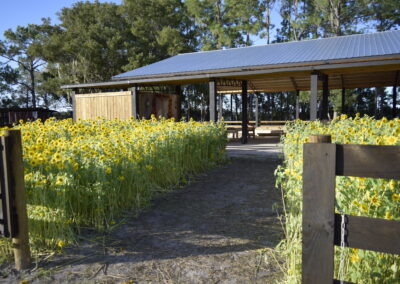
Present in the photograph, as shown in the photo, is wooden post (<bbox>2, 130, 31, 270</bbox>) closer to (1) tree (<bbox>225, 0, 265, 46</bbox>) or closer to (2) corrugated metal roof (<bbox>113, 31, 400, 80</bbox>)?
(2) corrugated metal roof (<bbox>113, 31, 400, 80</bbox>)

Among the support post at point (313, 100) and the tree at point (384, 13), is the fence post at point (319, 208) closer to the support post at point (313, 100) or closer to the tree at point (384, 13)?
the support post at point (313, 100)

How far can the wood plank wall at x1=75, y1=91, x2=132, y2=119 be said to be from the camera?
13.7 meters

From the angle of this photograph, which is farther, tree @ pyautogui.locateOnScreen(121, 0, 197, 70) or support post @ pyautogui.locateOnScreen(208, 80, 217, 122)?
tree @ pyautogui.locateOnScreen(121, 0, 197, 70)

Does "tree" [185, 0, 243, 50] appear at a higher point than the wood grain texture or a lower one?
higher

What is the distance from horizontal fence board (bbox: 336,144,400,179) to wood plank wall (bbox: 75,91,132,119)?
→ 12502 mm

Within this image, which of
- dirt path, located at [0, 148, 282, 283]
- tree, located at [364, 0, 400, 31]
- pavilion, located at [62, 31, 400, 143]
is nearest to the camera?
dirt path, located at [0, 148, 282, 283]

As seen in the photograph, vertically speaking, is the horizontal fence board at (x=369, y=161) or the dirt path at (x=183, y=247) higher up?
the horizontal fence board at (x=369, y=161)

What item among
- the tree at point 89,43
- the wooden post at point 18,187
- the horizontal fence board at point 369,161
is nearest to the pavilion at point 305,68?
the horizontal fence board at point 369,161

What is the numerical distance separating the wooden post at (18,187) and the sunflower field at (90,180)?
0.29 meters

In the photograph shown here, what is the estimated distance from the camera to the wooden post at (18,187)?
2.69 metres

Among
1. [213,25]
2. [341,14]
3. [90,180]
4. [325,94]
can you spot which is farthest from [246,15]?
[90,180]

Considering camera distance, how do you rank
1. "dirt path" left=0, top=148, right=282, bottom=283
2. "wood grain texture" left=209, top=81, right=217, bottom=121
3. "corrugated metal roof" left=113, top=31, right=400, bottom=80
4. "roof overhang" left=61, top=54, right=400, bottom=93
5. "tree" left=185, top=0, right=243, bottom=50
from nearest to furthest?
1. "dirt path" left=0, top=148, right=282, bottom=283
2. "roof overhang" left=61, top=54, right=400, bottom=93
3. "corrugated metal roof" left=113, top=31, right=400, bottom=80
4. "wood grain texture" left=209, top=81, right=217, bottom=121
5. "tree" left=185, top=0, right=243, bottom=50

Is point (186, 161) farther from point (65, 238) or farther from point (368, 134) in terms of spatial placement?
point (368, 134)

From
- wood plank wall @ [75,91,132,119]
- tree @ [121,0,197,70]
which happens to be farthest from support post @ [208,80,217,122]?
tree @ [121,0,197,70]
